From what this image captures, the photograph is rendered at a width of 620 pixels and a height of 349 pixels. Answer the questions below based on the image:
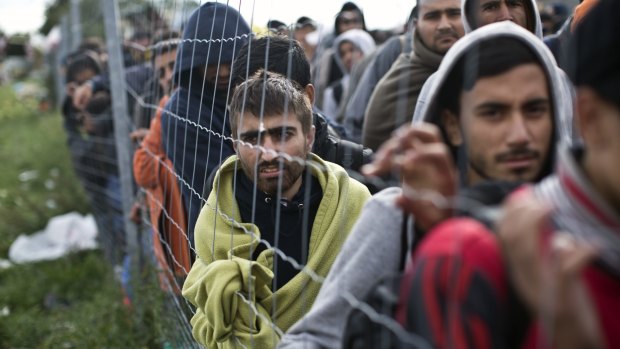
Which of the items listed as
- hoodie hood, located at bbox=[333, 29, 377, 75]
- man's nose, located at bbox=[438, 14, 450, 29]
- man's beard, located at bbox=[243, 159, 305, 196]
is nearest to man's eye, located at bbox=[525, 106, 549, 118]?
man's beard, located at bbox=[243, 159, 305, 196]

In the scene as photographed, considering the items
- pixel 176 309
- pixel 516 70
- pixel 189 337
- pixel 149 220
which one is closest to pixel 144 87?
pixel 149 220

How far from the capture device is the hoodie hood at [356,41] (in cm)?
755

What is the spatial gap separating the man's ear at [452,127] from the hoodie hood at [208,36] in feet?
6.12

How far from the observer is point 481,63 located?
72.5 inches

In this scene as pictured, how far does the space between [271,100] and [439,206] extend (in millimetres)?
1273

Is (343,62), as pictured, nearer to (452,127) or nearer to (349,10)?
(349,10)

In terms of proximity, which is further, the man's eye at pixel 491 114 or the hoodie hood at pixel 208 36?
the hoodie hood at pixel 208 36

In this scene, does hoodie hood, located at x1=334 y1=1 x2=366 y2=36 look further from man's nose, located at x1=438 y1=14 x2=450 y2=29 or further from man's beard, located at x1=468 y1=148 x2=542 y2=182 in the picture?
man's beard, located at x1=468 y1=148 x2=542 y2=182

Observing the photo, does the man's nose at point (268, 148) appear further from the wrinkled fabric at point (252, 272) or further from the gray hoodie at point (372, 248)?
the gray hoodie at point (372, 248)

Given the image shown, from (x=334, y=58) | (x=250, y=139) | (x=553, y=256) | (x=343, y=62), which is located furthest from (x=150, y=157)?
(x=334, y=58)

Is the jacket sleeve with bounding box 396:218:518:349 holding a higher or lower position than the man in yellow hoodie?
higher

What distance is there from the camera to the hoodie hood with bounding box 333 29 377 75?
755 centimetres

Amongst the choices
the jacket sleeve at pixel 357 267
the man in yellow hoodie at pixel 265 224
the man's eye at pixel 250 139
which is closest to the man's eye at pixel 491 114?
the jacket sleeve at pixel 357 267

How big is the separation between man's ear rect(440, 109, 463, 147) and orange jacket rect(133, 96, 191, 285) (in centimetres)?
186
